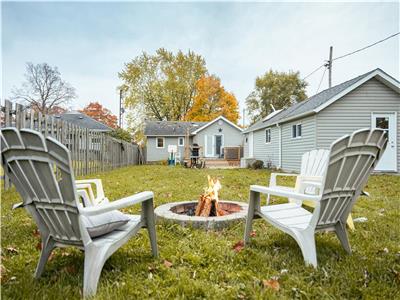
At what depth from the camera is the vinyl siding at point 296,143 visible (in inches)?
434

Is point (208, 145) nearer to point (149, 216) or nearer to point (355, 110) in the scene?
point (355, 110)

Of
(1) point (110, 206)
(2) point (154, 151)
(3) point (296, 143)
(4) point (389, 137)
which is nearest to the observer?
(1) point (110, 206)

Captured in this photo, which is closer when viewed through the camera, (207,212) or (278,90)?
(207,212)

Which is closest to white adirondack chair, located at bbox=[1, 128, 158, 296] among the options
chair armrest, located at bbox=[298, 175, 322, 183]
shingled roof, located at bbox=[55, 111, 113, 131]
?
chair armrest, located at bbox=[298, 175, 322, 183]

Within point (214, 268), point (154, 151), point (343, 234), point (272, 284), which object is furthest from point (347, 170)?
point (154, 151)

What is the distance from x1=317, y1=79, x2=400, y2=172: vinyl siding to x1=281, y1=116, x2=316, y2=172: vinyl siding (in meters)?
0.44

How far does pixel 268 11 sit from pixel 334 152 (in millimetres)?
8625

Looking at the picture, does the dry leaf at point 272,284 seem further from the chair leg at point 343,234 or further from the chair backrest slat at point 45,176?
the chair backrest slat at point 45,176

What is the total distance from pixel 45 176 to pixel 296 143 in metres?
11.9

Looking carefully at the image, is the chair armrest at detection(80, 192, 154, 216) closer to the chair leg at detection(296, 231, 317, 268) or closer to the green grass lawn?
the green grass lawn

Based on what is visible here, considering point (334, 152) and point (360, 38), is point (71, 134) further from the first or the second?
point (360, 38)

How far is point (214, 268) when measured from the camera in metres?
2.25

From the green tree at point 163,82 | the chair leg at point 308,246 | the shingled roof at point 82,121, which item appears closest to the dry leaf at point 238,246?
the chair leg at point 308,246

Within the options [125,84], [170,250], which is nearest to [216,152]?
[125,84]
